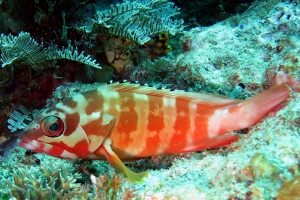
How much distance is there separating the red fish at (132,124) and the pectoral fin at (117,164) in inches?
0.4

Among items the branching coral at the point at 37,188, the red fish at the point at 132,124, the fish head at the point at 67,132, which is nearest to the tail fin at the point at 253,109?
the red fish at the point at 132,124

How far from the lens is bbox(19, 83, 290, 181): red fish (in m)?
2.85

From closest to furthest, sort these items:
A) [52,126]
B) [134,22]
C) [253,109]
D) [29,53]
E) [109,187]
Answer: [109,187] < [253,109] < [52,126] < [29,53] < [134,22]

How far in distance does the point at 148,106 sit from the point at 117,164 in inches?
29.8

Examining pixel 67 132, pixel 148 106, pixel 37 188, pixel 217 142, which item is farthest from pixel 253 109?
pixel 37 188

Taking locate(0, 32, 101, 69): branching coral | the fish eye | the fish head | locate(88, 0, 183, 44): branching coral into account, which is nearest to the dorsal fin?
the fish head

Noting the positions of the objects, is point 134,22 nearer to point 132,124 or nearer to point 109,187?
point 132,124

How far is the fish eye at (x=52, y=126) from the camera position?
2812 mm

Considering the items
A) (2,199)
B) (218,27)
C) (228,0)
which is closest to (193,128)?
(2,199)

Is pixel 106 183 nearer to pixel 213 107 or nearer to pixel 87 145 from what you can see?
pixel 87 145

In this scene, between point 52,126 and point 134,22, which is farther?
point 134,22

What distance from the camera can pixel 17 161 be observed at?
418cm

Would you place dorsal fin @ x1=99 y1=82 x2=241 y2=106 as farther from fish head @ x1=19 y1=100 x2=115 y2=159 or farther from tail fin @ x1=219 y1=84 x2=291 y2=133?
fish head @ x1=19 y1=100 x2=115 y2=159

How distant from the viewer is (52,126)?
2809mm
